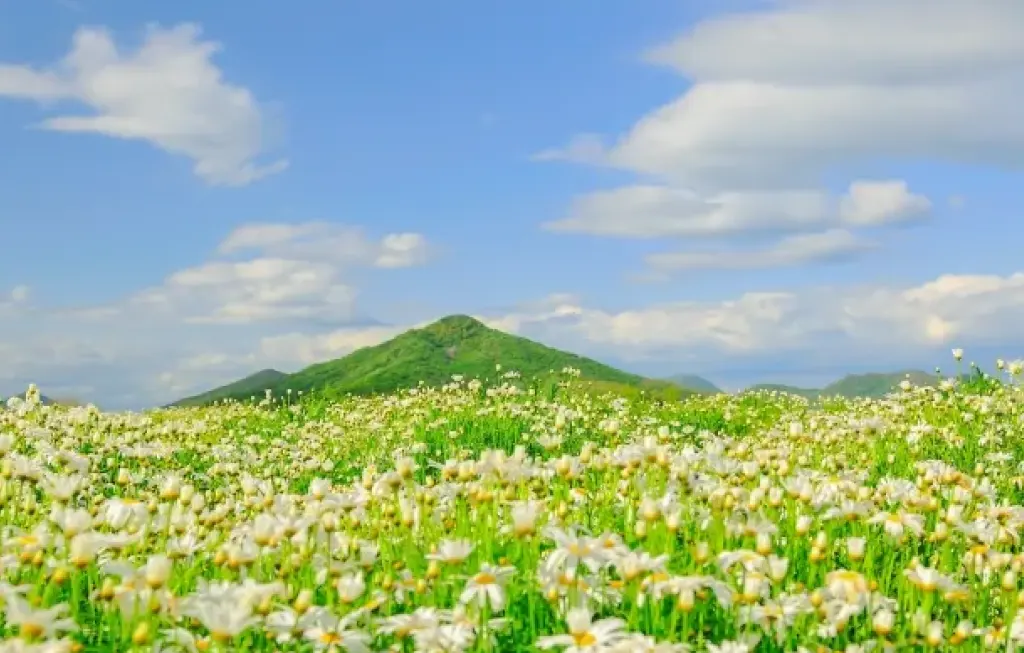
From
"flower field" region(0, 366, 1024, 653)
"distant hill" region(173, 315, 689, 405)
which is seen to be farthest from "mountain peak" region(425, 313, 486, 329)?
"flower field" region(0, 366, 1024, 653)

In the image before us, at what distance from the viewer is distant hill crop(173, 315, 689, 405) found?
174ft

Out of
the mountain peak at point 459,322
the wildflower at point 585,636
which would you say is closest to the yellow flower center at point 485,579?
the wildflower at point 585,636

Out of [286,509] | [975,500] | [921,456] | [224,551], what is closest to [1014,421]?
[921,456]

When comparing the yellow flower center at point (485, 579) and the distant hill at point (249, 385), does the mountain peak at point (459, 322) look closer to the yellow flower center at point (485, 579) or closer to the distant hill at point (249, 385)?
the distant hill at point (249, 385)

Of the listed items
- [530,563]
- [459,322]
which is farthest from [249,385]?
[530,563]

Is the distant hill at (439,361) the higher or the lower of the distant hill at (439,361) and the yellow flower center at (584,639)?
the higher

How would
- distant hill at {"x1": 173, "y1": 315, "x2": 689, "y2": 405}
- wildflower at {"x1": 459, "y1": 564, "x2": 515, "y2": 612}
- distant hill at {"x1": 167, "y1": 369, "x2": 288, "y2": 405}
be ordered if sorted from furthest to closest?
distant hill at {"x1": 167, "y1": 369, "x2": 288, "y2": 405} < distant hill at {"x1": 173, "y1": 315, "x2": 689, "y2": 405} < wildflower at {"x1": 459, "y1": 564, "x2": 515, "y2": 612}

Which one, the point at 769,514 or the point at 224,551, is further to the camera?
the point at 769,514

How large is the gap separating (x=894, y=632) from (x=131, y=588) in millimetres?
3809

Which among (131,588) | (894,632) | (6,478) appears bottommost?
(894,632)

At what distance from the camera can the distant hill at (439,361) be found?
A: 174 ft

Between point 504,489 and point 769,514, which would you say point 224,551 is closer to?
point 504,489

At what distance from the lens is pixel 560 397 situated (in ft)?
71.8

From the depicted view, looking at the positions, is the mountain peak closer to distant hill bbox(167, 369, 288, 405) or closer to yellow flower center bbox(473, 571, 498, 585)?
distant hill bbox(167, 369, 288, 405)
